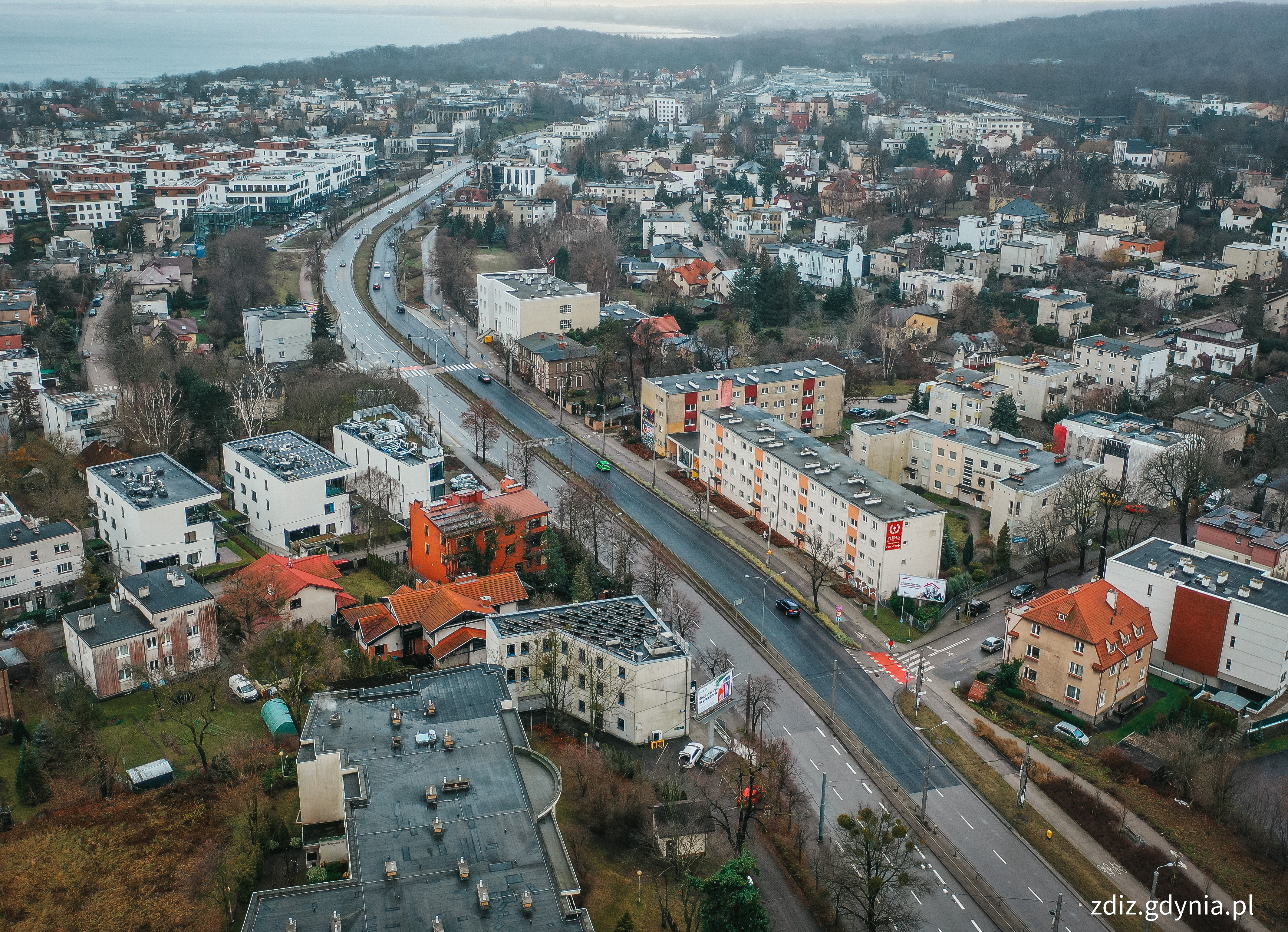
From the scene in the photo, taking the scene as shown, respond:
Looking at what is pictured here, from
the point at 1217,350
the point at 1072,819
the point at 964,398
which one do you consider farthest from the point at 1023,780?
the point at 1217,350

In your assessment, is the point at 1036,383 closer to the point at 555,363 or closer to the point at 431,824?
the point at 555,363

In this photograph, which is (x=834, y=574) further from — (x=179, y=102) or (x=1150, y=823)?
(x=179, y=102)

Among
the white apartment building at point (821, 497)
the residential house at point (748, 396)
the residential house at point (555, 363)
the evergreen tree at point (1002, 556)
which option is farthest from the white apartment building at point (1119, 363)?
the residential house at point (555, 363)

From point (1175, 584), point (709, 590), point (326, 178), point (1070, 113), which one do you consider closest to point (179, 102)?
point (326, 178)

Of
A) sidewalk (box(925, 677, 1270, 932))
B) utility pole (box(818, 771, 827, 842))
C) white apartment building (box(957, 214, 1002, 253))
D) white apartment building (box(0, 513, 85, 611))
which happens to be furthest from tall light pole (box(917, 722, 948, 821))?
white apartment building (box(957, 214, 1002, 253))

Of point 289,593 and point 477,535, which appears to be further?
point 477,535

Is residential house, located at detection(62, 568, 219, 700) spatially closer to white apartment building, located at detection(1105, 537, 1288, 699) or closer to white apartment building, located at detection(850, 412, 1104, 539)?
white apartment building, located at detection(850, 412, 1104, 539)
